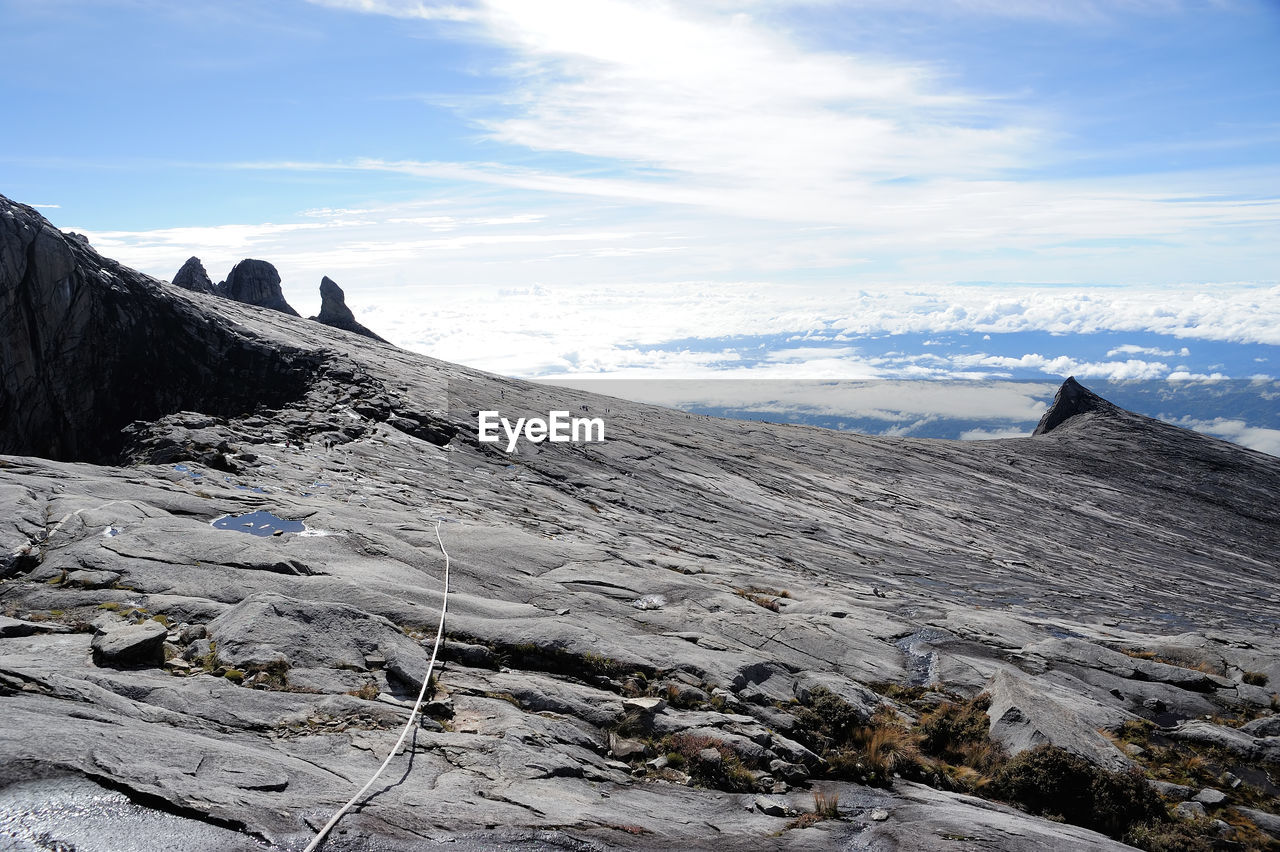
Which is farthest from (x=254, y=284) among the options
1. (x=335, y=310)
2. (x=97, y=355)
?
(x=97, y=355)

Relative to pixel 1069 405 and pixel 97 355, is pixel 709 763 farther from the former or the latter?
pixel 1069 405

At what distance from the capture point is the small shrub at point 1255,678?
2088 centimetres

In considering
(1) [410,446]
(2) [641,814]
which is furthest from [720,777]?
(1) [410,446]

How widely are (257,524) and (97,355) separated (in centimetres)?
2315

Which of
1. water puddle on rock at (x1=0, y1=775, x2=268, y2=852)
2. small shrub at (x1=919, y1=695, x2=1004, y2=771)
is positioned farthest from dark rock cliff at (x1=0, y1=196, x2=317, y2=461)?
small shrub at (x1=919, y1=695, x2=1004, y2=771)

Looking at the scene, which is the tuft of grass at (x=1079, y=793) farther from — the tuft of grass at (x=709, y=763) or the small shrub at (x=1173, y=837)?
the tuft of grass at (x=709, y=763)

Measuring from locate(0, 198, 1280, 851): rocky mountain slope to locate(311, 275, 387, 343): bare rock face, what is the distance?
28.8 meters

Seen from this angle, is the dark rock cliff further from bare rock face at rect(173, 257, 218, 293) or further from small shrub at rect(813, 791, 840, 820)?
bare rock face at rect(173, 257, 218, 293)

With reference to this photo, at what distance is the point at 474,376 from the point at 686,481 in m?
18.1

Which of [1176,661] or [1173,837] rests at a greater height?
[1173,837]

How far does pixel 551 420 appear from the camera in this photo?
41.3 meters

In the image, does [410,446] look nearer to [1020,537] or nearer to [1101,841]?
[1101,841]

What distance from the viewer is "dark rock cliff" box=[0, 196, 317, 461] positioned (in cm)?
3347

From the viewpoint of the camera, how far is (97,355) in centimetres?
3559
